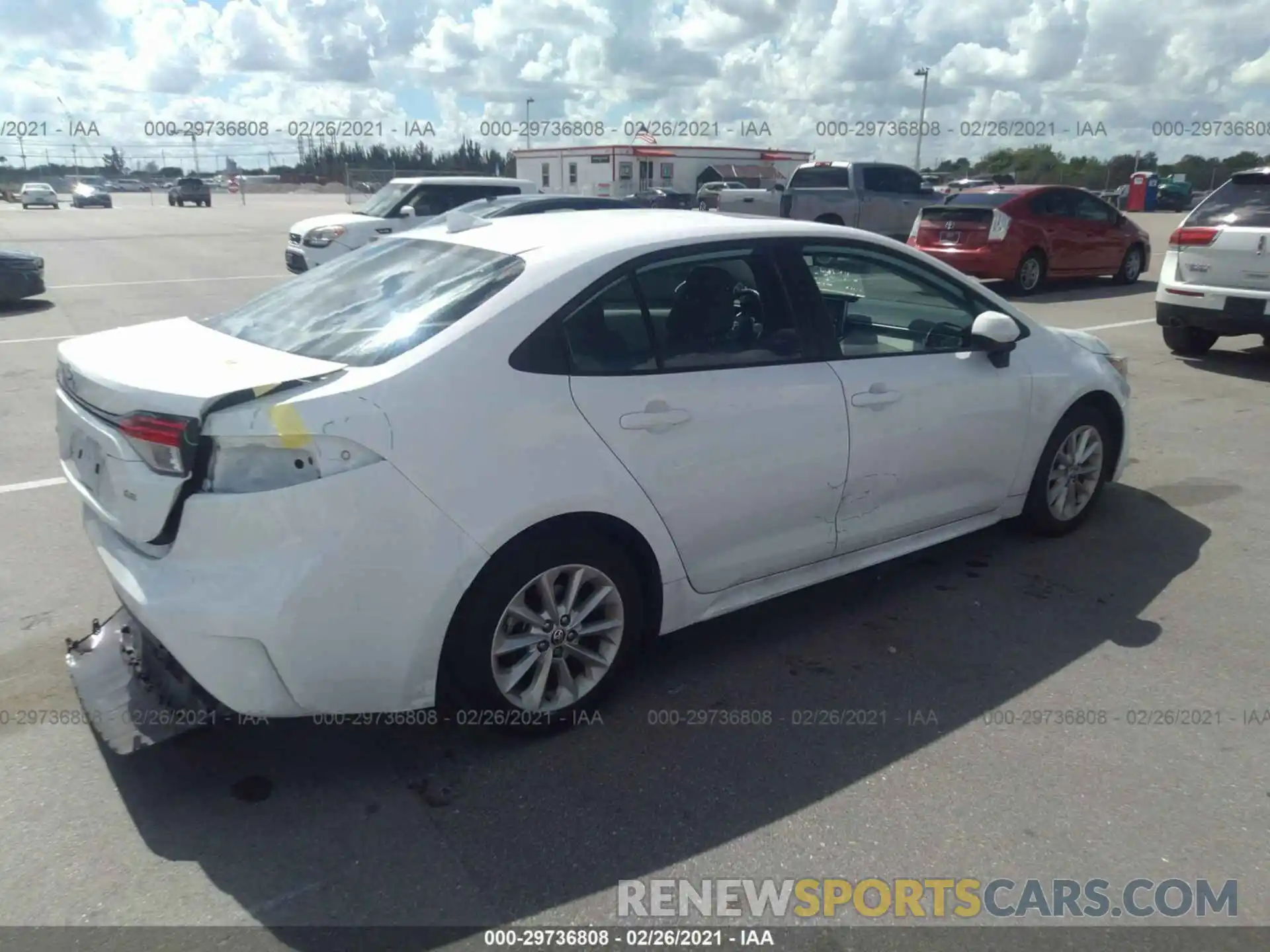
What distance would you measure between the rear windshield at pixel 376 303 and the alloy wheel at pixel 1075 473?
9.71 feet

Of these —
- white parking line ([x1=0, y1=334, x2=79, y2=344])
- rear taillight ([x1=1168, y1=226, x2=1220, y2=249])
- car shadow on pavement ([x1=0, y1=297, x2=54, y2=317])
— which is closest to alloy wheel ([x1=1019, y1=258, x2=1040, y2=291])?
rear taillight ([x1=1168, y1=226, x2=1220, y2=249])

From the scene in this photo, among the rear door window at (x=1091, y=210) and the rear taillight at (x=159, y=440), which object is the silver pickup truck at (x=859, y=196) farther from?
the rear taillight at (x=159, y=440)

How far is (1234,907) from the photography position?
264 cm

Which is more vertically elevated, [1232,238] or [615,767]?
[1232,238]

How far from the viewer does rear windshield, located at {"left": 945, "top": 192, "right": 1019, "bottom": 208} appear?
48.1 feet

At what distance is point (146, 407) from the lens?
284 cm

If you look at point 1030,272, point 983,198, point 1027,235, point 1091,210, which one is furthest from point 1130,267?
point 983,198

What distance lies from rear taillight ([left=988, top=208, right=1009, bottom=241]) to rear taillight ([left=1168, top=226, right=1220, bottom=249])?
5.26 m

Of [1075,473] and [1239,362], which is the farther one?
[1239,362]

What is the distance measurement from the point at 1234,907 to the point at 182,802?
2962mm

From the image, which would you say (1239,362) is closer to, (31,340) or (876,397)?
(876,397)

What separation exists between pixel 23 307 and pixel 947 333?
43.4ft

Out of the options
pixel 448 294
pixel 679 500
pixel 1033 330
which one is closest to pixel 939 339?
pixel 1033 330

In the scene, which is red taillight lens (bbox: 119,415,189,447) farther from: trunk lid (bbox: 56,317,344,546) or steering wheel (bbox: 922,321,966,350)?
steering wheel (bbox: 922,321,966,350)
